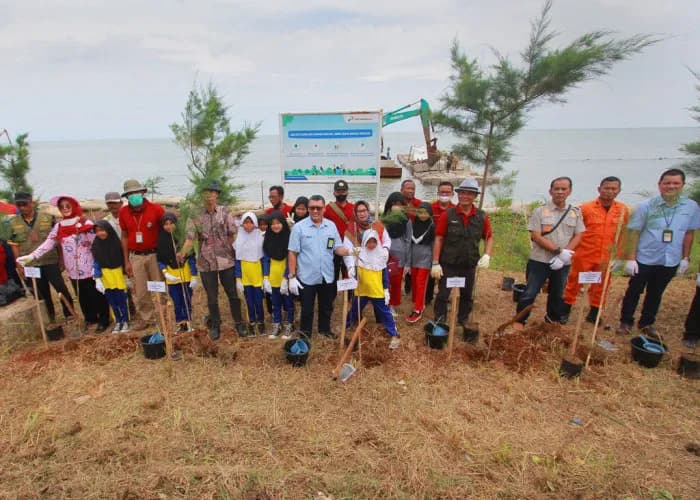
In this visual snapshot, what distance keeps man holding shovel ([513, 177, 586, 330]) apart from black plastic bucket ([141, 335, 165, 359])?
4.11 m

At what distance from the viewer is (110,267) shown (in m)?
4.36

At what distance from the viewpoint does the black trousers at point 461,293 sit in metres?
4.30

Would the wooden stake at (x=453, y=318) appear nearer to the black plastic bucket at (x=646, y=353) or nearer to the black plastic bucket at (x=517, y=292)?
the black plastic bucket at (x=646, y=353)

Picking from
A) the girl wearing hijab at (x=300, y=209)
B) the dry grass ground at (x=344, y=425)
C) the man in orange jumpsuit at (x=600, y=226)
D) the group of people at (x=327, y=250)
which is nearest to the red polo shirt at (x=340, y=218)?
the group of people at (x=327, y=250)

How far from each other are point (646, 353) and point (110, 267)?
19.6 ft

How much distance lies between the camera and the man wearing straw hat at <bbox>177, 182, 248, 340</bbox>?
4.01m

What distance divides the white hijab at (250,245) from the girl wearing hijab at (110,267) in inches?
57.4

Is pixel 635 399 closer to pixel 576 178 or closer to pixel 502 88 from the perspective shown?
pixel 502 88

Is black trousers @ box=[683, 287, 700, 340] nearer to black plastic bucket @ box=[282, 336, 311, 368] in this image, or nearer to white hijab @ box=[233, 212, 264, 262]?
black plastic bucket @ box=[282, 336, 311, 368]

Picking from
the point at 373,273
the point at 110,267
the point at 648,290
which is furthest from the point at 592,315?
the point at 110,267

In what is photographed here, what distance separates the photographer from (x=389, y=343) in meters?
4.16

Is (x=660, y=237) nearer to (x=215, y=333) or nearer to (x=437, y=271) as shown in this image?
(x=437, y=271)

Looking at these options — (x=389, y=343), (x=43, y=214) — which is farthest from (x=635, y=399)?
(x=43, y=214)

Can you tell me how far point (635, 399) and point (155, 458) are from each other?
3.99m
